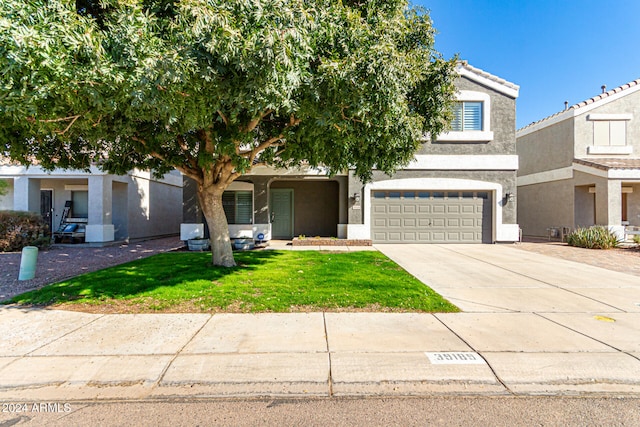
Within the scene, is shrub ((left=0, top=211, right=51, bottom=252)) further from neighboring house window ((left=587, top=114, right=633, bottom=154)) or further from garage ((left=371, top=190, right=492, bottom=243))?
neighboring house window ((left=587, top=114, right=633, bottom=154))

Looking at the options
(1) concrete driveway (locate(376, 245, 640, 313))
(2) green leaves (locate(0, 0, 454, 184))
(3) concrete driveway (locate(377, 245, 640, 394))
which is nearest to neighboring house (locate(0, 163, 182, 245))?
(2) green leaves (locate(0, 0, 454, 184))

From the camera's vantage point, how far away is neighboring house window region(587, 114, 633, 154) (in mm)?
15742

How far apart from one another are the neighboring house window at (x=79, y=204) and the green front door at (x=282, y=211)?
882 centimetres

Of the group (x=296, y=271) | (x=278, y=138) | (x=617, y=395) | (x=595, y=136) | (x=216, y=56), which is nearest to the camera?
(x=617, y=395)

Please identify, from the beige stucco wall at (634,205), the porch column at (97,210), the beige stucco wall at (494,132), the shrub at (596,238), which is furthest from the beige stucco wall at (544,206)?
the porch column at (97,210)

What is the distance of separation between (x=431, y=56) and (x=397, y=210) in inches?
310

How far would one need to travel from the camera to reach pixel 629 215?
1695cm

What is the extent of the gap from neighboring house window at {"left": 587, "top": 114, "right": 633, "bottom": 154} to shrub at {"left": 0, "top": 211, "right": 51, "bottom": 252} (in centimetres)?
2486

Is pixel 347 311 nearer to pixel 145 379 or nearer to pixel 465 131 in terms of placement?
pixel 145 379

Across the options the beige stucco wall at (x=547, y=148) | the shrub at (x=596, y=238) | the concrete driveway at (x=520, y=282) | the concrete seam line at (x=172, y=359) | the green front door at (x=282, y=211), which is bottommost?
the concrete seam line at (x=172, y=359)

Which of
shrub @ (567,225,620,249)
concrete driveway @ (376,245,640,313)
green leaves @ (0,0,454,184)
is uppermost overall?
green leaves @ (0,0,454,184)

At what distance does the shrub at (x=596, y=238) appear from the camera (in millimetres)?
13078

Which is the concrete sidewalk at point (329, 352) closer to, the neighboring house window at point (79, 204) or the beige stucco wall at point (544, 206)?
the neighboring house window at point (79, 204)

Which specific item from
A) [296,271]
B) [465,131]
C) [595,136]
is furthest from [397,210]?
[595,136]
